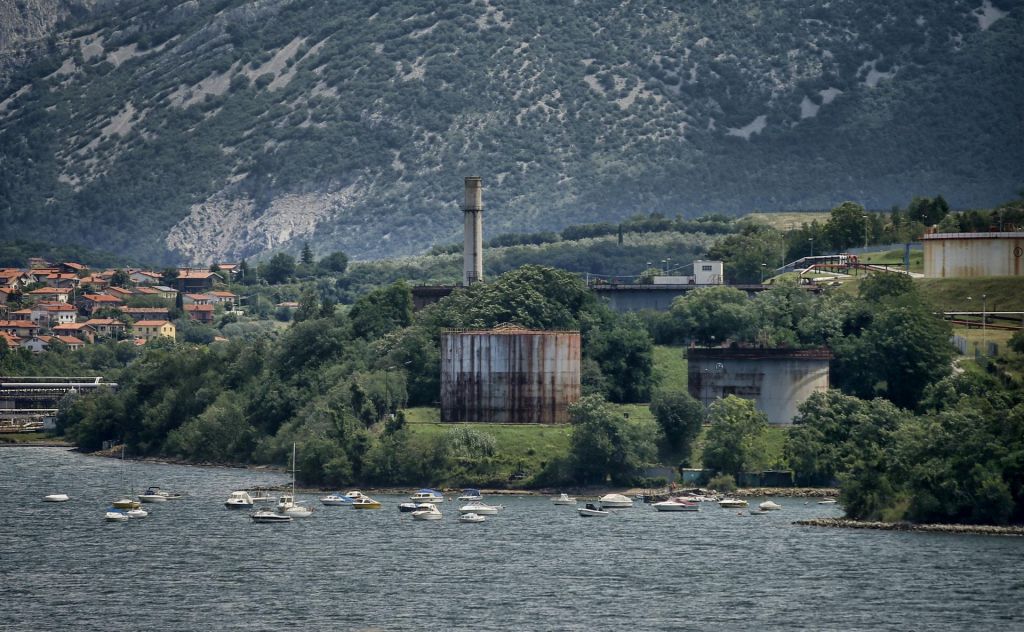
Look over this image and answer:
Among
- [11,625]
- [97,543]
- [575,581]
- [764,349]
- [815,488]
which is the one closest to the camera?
[11,625]

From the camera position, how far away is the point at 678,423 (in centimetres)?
17862

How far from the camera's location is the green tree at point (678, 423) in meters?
178

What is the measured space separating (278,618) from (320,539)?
31.5 meters

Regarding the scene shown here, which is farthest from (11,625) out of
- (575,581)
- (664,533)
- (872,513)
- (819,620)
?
(872,513)

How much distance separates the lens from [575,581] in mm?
128500

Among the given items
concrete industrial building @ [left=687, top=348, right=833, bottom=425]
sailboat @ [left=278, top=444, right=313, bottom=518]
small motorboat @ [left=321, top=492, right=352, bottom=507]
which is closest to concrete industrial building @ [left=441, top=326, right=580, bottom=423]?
concrete industrial building @ [left=687, top=348, right=833, bottom=425]

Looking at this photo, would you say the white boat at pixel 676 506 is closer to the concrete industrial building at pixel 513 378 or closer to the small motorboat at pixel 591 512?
the small motorboat at pixel 591 512

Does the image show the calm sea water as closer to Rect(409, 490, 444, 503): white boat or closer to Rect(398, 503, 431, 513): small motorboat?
Rect(398, 503, 431, 513): small motorboat

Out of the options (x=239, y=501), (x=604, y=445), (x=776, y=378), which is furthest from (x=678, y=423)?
(x=239, y=501)

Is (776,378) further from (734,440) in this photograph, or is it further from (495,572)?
(495,572)

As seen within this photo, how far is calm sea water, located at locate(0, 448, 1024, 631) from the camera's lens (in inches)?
4552

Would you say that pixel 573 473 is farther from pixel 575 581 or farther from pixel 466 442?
pixel 575 581

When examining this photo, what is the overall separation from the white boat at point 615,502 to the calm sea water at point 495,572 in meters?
1.20

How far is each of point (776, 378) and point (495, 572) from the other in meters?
59.8
